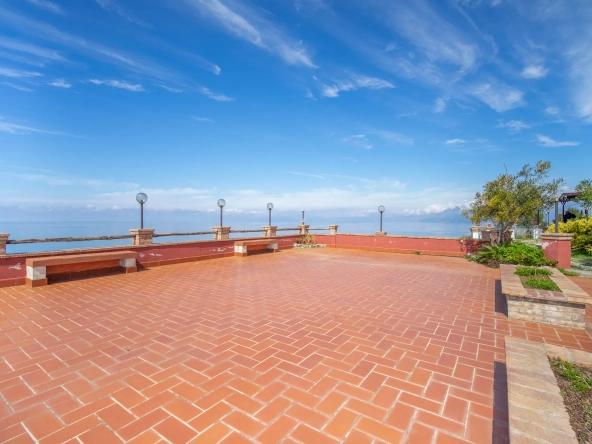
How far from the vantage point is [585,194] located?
13922mm

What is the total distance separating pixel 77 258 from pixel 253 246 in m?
6.39

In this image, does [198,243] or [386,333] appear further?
[198,243]

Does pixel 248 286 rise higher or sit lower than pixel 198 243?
lower

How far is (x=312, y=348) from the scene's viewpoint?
11.0ft

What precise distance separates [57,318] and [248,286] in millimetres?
3370

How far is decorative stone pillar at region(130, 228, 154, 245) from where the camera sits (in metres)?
8.73

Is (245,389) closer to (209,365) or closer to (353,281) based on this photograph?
(209,365)

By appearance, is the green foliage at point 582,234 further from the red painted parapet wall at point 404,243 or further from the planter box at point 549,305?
the planter box at point 549,305

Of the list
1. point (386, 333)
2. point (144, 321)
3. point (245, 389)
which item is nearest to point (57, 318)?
point (144, 321)

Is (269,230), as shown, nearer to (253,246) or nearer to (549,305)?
(253,246)

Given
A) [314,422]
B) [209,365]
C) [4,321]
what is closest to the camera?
[314,422]

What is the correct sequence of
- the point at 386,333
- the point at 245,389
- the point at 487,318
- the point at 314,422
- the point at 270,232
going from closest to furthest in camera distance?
the point at 314,422 < the point at 245,389 < the point at 386,333 < the point at 487,318 < the point at 270,232

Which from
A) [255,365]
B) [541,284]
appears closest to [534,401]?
[255,365]

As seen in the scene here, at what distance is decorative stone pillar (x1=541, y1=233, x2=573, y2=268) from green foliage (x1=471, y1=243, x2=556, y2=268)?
336mm
